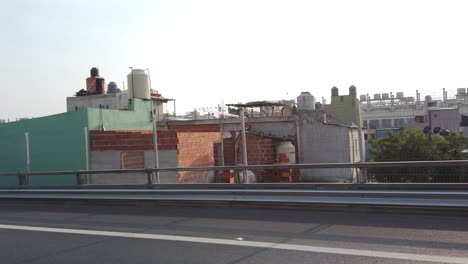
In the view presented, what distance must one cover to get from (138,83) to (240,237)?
12.1 metres

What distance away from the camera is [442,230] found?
23.5 feet

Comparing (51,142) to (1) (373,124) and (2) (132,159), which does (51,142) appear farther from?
(1) (373,124)

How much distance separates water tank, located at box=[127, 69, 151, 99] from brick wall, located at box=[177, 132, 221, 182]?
6.88 feet

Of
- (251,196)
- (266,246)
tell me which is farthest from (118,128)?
(266,246)

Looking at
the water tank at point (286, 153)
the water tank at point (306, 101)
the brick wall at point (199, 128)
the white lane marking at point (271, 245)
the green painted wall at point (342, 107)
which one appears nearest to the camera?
the white lane marking at point (271, 245)

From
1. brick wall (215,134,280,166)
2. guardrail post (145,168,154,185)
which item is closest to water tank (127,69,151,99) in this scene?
brick wall (215,134,280,166)

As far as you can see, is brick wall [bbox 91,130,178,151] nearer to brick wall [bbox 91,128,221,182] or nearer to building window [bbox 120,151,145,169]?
brick wall [bbox 91,128,221,182]

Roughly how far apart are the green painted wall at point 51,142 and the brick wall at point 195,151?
314cm

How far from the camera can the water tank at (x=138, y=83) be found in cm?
1831

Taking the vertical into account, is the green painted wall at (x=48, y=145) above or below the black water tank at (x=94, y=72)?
below

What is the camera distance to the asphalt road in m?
6.23

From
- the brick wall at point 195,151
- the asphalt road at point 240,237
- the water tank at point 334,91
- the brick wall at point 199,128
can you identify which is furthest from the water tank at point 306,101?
the asphalt road at point 240,237

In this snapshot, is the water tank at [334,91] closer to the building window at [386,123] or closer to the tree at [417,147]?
the building window at [386,123]

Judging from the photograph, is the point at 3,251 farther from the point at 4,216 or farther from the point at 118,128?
the point at 118,128
